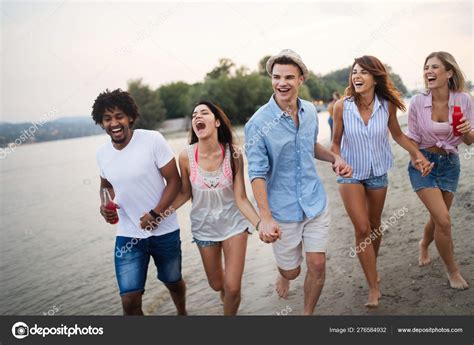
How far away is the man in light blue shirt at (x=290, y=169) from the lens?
3.50 meters

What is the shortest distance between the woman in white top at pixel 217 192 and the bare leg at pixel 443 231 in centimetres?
164

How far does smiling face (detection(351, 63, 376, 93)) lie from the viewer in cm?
390

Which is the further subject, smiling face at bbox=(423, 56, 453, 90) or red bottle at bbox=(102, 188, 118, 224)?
smiling face at bbox=(423, 56, 453, 90)

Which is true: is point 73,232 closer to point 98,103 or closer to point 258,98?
point 98,103

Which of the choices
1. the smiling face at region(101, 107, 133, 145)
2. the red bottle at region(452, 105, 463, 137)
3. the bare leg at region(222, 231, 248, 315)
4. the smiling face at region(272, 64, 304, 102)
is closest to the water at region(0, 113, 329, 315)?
the bare leg at region(222, 231, 248, 315)

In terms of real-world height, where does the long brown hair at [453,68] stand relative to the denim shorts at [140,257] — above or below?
above

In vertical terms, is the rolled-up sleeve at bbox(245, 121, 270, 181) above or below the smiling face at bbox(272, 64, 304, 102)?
below

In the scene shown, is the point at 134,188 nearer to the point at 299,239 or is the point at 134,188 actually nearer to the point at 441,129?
the point at 299,239

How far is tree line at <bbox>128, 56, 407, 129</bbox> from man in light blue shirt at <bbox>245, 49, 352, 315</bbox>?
25689 millimetres

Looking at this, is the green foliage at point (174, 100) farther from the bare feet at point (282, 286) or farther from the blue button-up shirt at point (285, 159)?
the blue button-up shirt at point (285, 159)

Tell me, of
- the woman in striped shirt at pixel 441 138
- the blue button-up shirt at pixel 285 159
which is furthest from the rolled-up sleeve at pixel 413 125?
the blue button-up shirt at pixel 285 159

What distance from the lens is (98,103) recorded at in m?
3.83

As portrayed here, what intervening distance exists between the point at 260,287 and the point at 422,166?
7.43 ft
